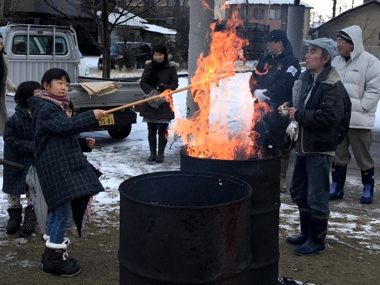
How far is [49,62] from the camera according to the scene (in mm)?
10156

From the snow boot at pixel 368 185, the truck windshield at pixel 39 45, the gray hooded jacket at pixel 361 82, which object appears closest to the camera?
the gray hooded jacket at pixel 361 82

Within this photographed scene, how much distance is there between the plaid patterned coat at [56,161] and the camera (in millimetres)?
3760

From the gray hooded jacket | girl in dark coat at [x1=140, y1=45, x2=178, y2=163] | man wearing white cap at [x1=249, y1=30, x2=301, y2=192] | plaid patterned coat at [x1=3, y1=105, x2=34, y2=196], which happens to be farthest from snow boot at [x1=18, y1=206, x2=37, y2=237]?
the gray hooded jacket

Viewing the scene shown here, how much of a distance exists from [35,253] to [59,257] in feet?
1.84

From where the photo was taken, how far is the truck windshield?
32.7 ft

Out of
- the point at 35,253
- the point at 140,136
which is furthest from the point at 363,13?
the point at 35,253

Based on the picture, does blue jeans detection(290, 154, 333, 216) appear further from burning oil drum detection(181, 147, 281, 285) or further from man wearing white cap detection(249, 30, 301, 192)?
man wearing white cap detection(249, 30, 301, 192)

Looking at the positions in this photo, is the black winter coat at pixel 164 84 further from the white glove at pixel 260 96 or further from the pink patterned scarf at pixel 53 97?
the pink patterned scarf at pixel 53 97

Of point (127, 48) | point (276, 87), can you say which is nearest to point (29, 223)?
point (276, 87)

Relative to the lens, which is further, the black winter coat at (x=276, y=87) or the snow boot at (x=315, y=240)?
the black winter coat at (x=276, y=87)

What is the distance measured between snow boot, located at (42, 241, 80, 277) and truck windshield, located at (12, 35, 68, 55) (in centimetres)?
685

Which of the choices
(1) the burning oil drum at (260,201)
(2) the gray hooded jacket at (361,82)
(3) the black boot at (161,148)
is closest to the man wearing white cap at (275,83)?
(2) the gray hooded jacket at (361,82)

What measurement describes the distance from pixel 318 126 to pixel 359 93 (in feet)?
6.47

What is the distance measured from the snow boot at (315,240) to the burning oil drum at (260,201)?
0.88 m
